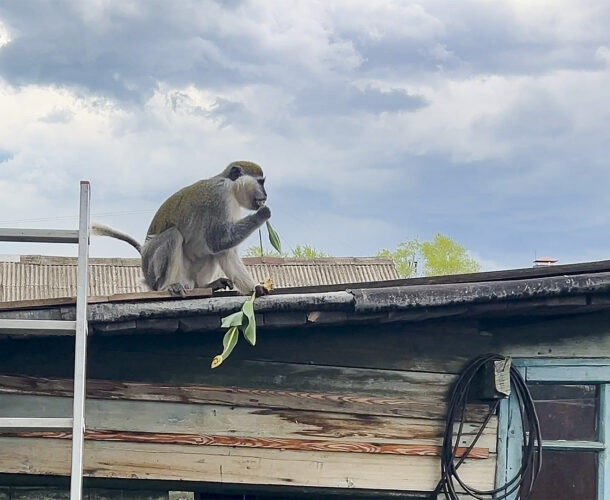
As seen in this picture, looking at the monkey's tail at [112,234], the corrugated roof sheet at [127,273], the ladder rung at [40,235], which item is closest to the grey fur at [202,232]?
the monkey's tail at [112,234]

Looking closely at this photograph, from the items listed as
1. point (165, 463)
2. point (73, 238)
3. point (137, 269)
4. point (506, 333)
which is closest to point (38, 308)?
point (73, 238)

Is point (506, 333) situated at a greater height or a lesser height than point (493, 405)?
greater

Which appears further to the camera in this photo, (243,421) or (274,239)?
(274,239)

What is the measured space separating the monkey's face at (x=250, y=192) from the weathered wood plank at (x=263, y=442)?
7.01 ft

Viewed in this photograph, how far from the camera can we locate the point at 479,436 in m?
4.92

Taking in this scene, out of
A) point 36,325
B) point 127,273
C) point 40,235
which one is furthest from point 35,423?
point 127,273

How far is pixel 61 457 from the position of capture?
181 inches

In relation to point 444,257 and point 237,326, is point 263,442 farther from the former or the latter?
point 444,257

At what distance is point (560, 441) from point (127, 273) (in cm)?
1756

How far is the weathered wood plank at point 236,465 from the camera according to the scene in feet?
15.1

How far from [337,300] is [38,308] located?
1377 mm

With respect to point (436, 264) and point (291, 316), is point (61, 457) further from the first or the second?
point (436, 264)

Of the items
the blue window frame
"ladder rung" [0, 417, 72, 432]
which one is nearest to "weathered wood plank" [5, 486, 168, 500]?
"ladder rung" [0, 417, 72, 432]

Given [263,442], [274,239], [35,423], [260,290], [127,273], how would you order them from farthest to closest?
1. [127,273]
2. [274,239]
3. [263,442]
4. [260,290]
5. [35,423]
